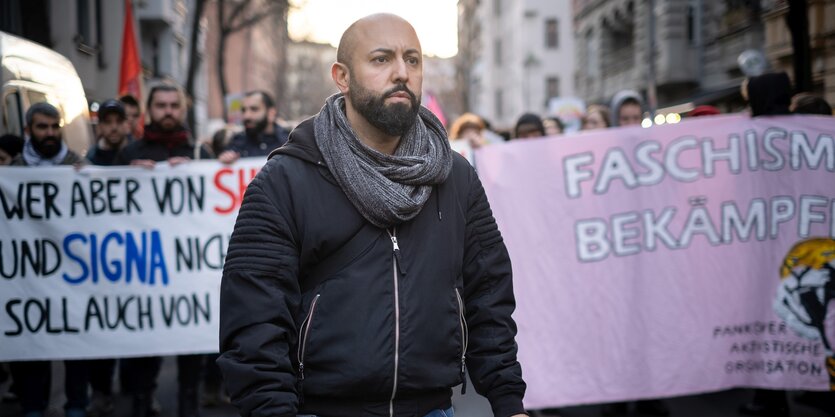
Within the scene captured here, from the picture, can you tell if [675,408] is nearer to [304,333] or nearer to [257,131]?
[257,131]

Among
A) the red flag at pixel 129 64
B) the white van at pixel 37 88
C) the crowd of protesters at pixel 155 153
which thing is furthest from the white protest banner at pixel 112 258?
the red flag at pixel 129 64

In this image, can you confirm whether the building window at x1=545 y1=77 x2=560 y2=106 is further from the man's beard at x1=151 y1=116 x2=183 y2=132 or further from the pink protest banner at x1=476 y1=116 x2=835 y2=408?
the pink protest banner at x1=476 y1=116 x2=835 y2=408

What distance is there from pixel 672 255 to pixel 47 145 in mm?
4087

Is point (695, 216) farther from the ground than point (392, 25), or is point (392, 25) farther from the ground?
point (392, 25)

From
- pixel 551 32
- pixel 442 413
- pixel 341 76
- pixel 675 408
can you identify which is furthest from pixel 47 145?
pixel 551 32

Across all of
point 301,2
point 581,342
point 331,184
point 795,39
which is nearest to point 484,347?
point 331,184

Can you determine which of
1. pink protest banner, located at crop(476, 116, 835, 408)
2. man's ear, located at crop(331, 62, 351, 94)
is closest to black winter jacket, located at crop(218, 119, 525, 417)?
man's ear, located at crop(331, 62, 351, 94)

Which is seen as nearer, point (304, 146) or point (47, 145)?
point (304, 146)

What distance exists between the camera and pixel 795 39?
943 centimetres

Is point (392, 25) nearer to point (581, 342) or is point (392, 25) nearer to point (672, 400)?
point (581, 342)

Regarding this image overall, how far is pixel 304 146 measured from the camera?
8.04ft

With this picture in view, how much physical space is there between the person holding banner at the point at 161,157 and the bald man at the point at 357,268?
3.73m

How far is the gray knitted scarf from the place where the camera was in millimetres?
2354

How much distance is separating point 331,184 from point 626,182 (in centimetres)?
359
